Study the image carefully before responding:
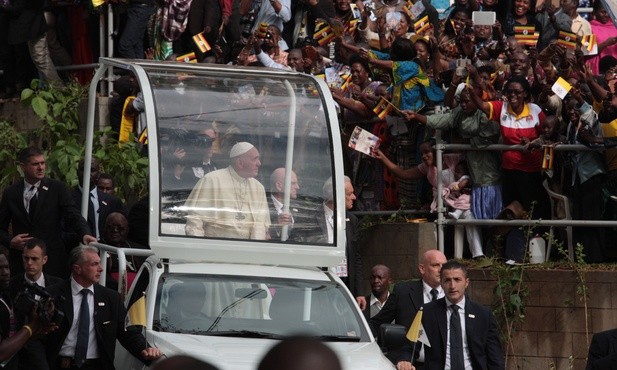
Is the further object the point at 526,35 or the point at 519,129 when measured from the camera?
the point at 526,35

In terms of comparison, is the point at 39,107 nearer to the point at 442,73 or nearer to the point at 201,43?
the point at 201,43

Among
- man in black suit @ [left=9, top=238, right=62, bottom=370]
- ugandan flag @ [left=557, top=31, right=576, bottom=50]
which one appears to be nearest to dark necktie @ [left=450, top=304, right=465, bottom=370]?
man in black suit @ [left=9, top=238, right=62, bottom=370]

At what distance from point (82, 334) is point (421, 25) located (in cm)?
709

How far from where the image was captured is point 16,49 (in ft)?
62.7

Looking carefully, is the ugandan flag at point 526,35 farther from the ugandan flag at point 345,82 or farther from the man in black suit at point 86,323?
the man in black suit at point 86,323

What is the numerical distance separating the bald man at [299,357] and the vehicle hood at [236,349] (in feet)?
19.3

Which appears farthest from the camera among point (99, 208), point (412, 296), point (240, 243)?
point (99, 208)

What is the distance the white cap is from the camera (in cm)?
1218

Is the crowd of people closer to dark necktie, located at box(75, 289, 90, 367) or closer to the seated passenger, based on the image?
the seated passenger

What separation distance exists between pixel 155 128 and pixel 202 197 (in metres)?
0.68

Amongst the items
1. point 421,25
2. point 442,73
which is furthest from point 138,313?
point 421,25

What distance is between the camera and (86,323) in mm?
11125

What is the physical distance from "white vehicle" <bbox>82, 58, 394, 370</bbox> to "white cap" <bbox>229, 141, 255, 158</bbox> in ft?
0.25

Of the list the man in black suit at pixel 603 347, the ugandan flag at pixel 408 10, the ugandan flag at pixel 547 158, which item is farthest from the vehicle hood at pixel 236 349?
the ugandan flag at pixel 408 10
